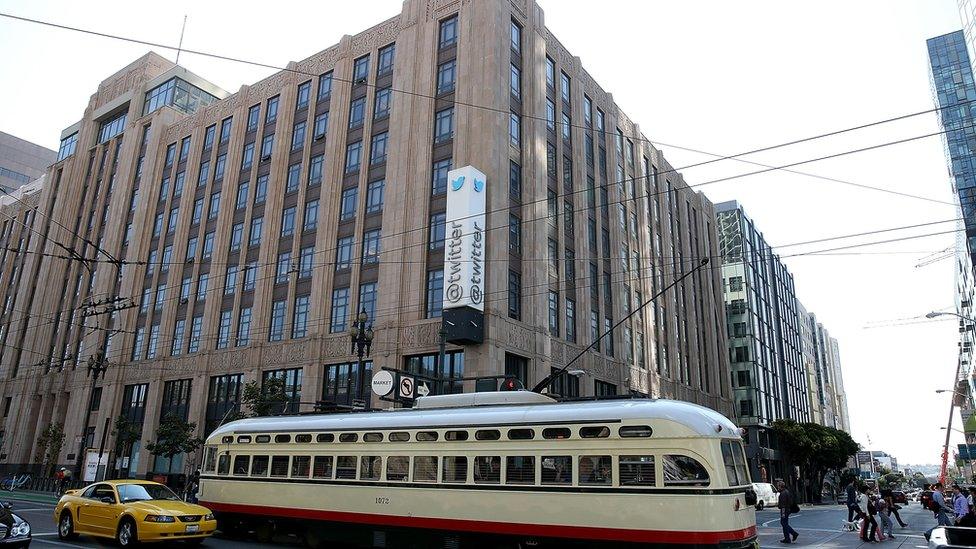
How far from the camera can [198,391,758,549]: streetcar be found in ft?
37.8

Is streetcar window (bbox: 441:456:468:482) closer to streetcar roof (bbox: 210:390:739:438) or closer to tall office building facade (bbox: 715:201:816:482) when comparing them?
streetcar roof (bbox: 210:390:739:438)

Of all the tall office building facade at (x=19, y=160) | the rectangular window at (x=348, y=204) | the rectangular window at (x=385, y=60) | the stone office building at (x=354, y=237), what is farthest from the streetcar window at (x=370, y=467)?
the tall office building facade at (x=19, y=160)

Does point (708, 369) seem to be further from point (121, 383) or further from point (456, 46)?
point (121, 383)

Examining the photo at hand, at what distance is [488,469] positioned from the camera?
1341 cm

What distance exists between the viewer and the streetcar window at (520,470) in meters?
12.9

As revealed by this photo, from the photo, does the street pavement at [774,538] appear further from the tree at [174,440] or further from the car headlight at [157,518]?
the tree at [174,440]

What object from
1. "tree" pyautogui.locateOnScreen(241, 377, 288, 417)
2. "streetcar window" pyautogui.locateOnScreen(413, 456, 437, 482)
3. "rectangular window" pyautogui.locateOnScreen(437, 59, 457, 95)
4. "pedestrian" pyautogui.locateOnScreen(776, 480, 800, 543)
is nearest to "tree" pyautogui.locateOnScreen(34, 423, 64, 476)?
"tree" pyautogui.locateOnScreen(241, 377, 288, 417)

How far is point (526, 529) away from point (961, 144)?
127562mm

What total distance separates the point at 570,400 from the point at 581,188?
3002 cm

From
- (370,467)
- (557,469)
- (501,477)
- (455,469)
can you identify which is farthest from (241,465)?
(557,469)

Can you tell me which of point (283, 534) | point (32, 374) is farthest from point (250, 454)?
point (32, 374)

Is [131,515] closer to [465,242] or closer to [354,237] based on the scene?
[465,242]

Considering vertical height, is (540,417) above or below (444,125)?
below

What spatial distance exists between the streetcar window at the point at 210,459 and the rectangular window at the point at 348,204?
22.4m
